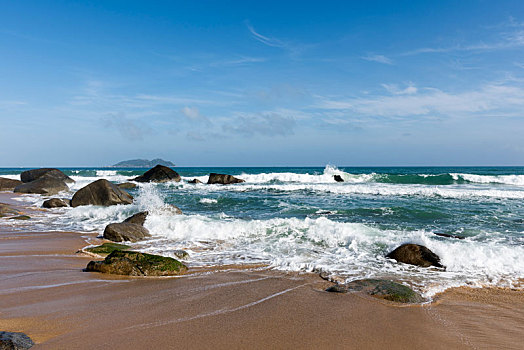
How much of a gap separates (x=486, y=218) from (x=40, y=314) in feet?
41.0

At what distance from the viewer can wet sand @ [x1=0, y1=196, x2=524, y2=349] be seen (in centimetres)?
317

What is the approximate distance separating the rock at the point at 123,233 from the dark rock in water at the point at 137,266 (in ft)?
9.27

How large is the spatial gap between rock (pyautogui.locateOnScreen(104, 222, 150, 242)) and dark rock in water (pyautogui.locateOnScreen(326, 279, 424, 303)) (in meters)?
5.71

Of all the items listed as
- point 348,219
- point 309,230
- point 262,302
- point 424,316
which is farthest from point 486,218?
point 262,302

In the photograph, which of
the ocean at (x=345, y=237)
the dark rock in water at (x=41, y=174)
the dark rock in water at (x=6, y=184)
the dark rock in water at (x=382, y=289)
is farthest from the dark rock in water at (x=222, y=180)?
the dark rock in water at (x=382, y=289)

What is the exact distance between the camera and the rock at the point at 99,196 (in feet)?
48.3

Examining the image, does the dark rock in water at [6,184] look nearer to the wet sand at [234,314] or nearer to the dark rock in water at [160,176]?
the dark rock in water at [160,176]

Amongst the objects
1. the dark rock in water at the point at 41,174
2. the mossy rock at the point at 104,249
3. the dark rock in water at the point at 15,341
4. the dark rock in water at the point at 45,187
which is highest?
the dark rock in water at the point at 41,174

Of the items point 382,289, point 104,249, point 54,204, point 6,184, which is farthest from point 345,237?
point 6,184

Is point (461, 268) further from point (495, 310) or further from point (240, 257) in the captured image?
point (240, 257)

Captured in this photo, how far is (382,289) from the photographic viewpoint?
4543mm

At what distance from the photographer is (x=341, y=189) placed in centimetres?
2342

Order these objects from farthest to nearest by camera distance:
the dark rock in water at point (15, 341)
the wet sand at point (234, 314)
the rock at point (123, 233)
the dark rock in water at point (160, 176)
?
the dark rock in water at point (160, 176)
the rock at point (123, 233)
the wet sand at point (234, 314)
the dark rock in water at point (15, 341)

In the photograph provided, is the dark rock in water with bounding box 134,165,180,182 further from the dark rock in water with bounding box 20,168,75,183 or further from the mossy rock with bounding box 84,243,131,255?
the mossy rock with bounding box 84,243,131,255
